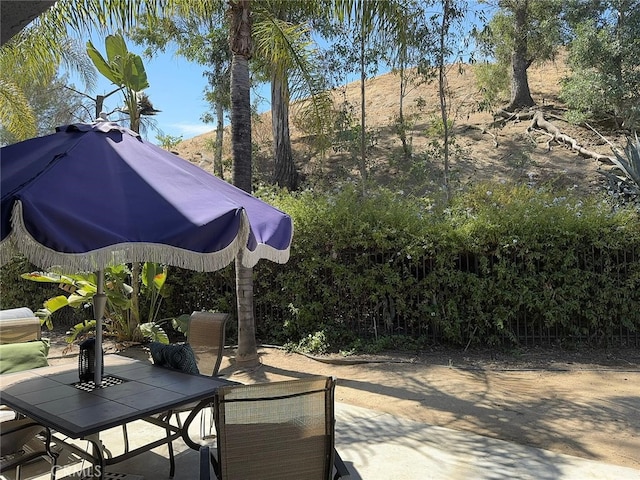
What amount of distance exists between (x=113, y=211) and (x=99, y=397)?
1.38 m

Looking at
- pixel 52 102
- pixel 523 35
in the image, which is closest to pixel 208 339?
pixel 523 35

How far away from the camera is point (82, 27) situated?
9.18 m

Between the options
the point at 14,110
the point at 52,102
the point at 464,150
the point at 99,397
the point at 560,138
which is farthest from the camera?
the point at 52,102

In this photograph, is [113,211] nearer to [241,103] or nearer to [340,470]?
[340,470]

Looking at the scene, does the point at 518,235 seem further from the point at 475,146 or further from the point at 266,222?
the point at 475,146

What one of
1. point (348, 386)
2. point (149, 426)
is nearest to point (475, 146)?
point (348, 386)

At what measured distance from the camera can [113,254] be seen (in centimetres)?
273

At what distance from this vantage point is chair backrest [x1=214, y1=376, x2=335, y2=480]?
2.65m

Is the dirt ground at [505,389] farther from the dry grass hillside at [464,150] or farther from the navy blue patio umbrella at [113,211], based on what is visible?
the dry grass hillside at [464,150]

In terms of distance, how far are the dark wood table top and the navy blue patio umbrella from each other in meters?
0.28

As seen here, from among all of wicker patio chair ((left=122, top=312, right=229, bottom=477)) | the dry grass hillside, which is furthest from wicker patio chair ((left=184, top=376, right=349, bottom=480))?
the dry grass hillside

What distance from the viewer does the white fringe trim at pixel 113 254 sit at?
249 cm

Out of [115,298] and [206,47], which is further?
[206,47]

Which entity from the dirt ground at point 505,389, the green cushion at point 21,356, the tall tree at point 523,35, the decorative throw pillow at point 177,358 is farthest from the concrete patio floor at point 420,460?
the tall tree at point 523,35
